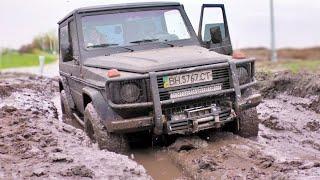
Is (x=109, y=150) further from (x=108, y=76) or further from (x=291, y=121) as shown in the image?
(x=291, y=121)

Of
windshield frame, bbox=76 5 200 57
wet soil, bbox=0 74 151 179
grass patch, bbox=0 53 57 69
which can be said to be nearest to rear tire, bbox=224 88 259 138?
windshield frame, bbox=76 5 200 57

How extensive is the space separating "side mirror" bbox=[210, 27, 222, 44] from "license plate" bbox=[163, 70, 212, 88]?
140 centimetres

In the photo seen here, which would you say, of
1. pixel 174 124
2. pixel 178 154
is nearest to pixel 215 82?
pixel 174 124

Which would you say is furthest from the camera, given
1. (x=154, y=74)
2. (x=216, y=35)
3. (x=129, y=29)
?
(x=216, y=35)

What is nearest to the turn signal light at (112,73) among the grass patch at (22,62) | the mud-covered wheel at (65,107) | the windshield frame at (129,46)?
the windshield frame at (129,46)

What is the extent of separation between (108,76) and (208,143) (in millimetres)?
1420

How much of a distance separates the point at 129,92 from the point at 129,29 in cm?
160

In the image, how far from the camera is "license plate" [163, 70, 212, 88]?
6039mm

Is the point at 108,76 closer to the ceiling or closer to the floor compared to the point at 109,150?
closer to the ceiling

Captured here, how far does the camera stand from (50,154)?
18.3ft

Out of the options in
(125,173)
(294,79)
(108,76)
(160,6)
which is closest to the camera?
(125,173)

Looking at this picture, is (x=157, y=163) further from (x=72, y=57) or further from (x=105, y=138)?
(x=72, y=57)

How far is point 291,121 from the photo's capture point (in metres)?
8.00

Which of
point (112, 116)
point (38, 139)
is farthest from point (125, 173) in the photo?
point (38, 139)
